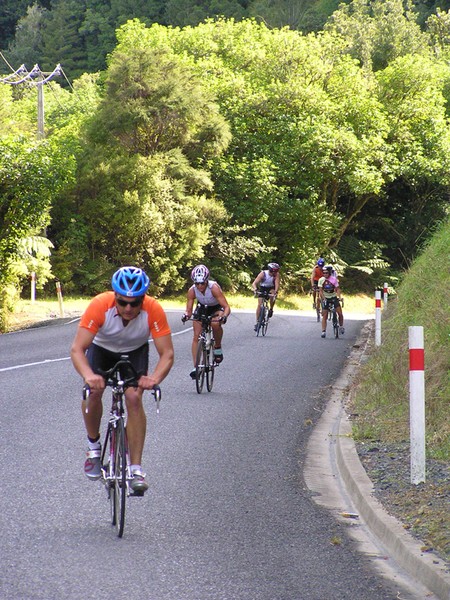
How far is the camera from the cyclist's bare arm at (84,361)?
604 cm

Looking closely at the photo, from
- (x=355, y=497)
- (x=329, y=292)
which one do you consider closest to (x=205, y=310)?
(x=355, y=497)

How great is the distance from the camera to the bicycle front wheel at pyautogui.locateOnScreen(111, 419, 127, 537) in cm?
604

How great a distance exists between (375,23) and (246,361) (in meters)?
56.1

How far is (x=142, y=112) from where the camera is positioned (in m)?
42.6

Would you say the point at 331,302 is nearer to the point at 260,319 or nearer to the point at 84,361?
the point at 260,319

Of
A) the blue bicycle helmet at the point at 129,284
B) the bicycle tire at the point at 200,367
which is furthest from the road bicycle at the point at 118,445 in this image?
the bicycle tire at the point at 200,367

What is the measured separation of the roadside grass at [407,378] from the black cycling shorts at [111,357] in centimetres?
281

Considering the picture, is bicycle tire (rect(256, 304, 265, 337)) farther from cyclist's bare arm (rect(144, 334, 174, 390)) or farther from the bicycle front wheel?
the bicycle front wheel

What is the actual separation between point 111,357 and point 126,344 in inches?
8.2

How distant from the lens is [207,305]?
13531 mm

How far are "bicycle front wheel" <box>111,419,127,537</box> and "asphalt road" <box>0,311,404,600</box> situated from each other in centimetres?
13

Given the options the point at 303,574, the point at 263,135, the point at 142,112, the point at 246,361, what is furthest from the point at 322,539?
the point at 263,135

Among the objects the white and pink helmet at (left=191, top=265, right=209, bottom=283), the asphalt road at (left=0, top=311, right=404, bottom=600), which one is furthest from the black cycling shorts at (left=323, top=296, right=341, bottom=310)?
the white and pink helmet at (left=191, top=265, right=209, bottom=283)

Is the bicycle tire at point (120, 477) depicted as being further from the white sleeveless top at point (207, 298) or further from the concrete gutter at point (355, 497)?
the white sleeveless top at point (207, 298)
